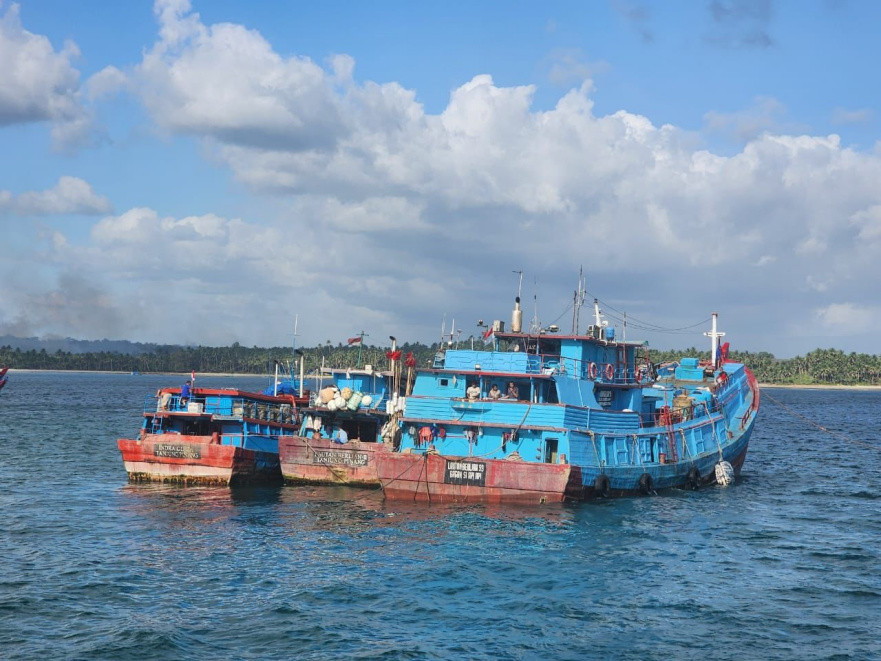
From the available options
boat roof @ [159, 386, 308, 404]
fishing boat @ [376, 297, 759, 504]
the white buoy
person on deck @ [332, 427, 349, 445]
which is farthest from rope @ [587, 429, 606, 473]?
boat roof @ [159, 386, 308, 404]

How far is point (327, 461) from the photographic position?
36.2 metres

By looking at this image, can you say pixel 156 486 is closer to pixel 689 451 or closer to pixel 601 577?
pixel 601 577

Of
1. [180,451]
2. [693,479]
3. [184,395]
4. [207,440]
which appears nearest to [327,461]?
[207,440]

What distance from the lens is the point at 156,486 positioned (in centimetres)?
3772

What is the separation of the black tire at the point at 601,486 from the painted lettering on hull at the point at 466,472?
464 centimetres

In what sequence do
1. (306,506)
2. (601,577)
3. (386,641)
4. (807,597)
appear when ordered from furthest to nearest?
(306,506) < (601,577) < (807,597) < (386,641)

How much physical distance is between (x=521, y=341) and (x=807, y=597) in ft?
59.1

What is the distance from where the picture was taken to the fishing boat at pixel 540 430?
108ft

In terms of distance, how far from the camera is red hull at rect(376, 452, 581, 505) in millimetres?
32344

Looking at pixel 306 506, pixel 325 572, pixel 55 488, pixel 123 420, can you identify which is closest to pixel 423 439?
pixel 306 506

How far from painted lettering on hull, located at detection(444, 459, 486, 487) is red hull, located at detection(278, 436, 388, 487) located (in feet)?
12.2

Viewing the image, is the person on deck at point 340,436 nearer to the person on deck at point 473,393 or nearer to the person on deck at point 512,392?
the person on deck at point 473,393

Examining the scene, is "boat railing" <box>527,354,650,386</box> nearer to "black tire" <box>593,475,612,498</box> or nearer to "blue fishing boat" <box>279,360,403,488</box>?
"black tire" <box>593,475,612,498</box>

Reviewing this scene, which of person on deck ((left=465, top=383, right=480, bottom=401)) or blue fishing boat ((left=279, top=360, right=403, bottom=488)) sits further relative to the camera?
blue fishing boat ((left=279, top=360, right=403, bottom=488))
